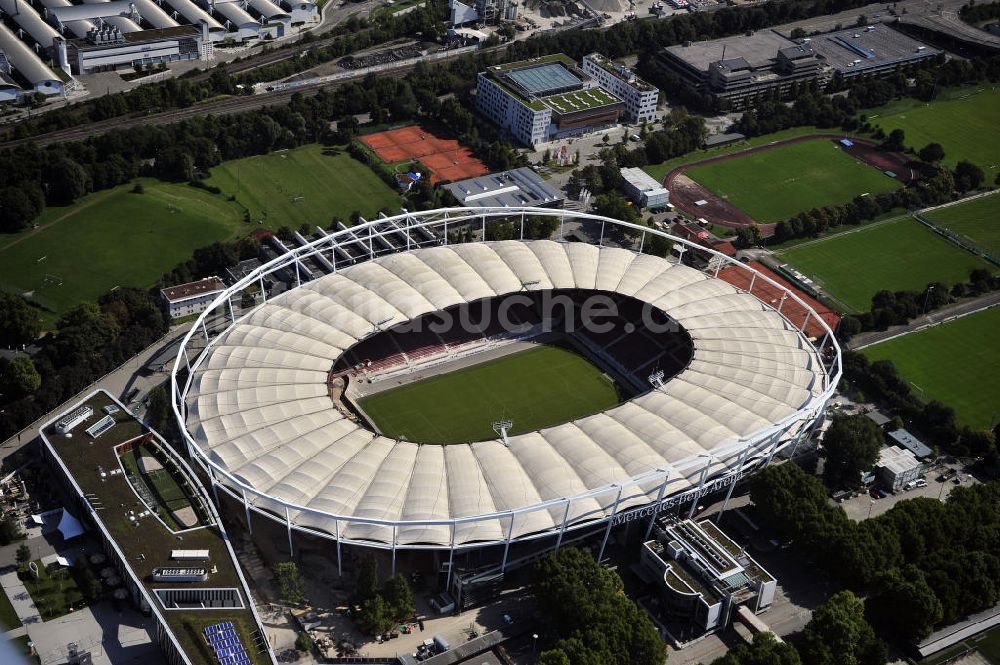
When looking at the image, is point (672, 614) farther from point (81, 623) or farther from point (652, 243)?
point (652, 243)

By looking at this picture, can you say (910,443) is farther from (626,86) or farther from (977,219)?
(626,86)

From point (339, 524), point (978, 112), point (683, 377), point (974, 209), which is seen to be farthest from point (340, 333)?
point (978, 112)

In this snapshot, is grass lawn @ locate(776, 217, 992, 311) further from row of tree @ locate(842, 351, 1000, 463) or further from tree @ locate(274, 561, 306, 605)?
tree @ locate(274, 561, 306, 605)

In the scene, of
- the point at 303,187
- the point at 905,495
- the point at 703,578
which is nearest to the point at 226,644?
the point at 703,578

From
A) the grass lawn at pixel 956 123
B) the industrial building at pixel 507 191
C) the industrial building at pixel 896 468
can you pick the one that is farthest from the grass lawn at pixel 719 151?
the industrial building at pixel 896 468

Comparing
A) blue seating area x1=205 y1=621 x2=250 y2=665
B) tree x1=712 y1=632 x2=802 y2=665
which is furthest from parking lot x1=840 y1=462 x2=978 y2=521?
blue seating area x1=205 y1=621 x2=250 y2=665

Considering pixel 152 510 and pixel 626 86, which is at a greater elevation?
pixel 626 86

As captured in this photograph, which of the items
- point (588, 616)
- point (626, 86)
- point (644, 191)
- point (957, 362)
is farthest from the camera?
point (626, 86)

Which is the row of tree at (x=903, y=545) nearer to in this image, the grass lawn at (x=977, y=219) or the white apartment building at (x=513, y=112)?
the grass lawn at (x=977, y=219)
